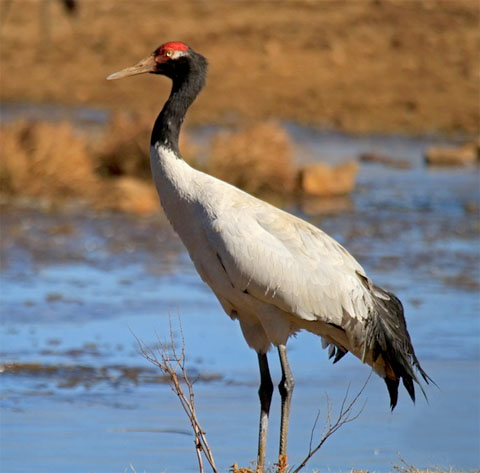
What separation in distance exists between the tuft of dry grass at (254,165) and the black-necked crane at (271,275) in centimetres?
950

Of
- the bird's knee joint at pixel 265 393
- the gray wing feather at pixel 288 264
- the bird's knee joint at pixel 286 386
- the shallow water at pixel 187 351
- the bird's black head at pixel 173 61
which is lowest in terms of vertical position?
the shallow water at pixel 187 351

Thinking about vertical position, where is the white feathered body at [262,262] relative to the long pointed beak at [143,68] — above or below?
below

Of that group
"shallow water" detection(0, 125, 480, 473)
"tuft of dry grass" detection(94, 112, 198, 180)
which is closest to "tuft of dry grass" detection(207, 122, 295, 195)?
"tuft of dry grass" detection(94, 112, 198, 180)

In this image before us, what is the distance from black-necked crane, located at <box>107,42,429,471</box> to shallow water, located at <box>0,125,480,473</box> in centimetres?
64

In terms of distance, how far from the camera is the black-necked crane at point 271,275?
5.75 meters

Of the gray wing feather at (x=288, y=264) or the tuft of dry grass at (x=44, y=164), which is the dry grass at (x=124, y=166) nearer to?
the tuft of dry grass at (x=44, y=164)

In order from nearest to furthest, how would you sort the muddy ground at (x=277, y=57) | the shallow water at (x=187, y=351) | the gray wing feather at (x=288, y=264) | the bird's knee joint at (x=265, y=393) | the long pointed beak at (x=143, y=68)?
1. the gray wing feather at (x=288, y=264)
2. the bird's knee joint at (x=265, y=393)
3. the long pointed beak at (x=143, y=68)
4. the shallow water at (x=187, y=351)
5. the muddy ground at (x=277, y=57)

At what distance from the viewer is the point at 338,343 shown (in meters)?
6.20

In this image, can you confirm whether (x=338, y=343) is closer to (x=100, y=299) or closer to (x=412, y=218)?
(x=100, y=299)

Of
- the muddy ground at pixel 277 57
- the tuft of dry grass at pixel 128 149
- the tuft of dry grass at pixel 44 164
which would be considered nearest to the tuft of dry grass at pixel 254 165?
the tuft of dry grass at pixel 128 149

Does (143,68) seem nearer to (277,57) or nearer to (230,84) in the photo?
(230,84)

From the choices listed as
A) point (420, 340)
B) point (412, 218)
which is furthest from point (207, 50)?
point (420, 340)

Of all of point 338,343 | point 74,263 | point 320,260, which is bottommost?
point 74,263

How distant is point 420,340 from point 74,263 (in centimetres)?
377
